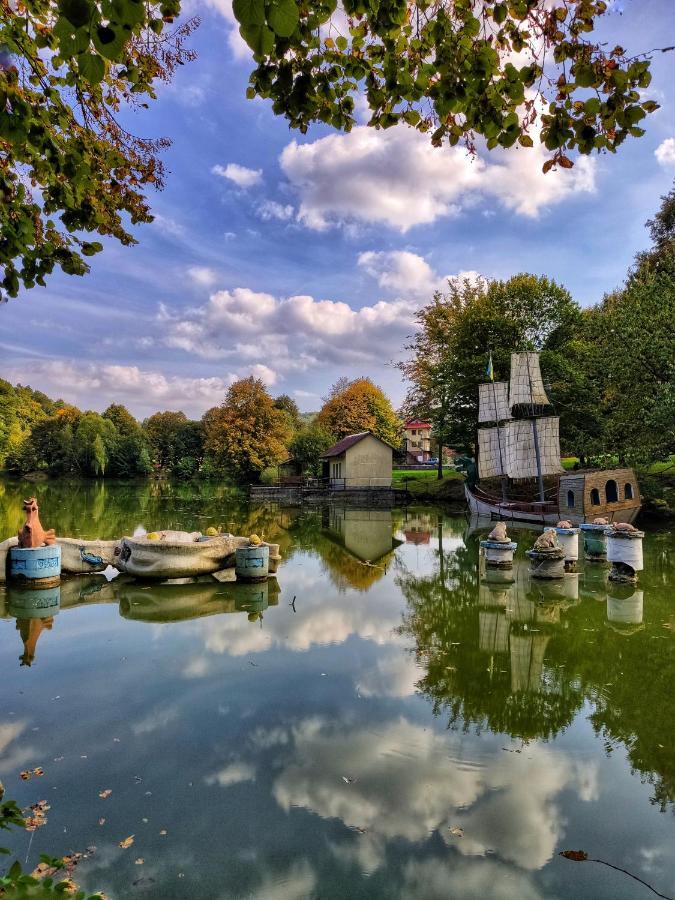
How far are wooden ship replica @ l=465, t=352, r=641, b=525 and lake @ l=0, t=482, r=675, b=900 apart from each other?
11757 mm

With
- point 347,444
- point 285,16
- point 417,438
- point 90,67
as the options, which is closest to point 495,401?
point 347,444

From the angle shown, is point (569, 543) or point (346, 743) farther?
point (569, 543)

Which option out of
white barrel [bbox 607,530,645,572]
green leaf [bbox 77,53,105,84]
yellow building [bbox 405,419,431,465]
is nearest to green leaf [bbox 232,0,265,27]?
green leaf [bbox 77,53,105,84]

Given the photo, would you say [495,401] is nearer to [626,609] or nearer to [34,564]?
[626,609]

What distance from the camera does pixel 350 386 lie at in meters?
68.1

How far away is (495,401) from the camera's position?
102 ft

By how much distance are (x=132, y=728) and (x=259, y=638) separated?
3126 mm

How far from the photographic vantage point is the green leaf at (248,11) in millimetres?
1732

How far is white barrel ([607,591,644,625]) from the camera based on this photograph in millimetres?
9523

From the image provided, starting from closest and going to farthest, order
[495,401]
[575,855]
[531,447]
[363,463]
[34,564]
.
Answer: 1. [575,855]
2. [34,564]
3. [531,447]
4. [495,401]
5. [363,463]

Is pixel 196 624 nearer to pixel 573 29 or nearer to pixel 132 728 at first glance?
pixel 132 728

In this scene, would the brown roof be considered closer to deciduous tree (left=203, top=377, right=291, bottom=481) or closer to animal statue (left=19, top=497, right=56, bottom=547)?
deciduous tree (left=203, top=377, right=291, bottom=481)

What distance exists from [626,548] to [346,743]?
9.91 m

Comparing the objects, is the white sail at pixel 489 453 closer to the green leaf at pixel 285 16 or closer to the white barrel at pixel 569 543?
the white barrel at pixel 569 543
